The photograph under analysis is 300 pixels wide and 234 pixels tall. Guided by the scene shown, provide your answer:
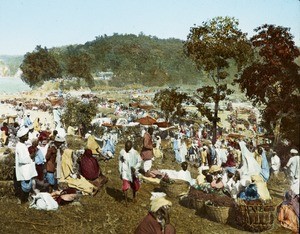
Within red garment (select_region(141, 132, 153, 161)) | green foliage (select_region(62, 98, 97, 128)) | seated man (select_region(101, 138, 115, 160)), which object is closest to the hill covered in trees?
green foliage (select_region(62, 98, 97, 128))

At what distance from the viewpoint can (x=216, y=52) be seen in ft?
33.9

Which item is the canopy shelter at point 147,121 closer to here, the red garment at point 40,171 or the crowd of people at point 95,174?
the crowd of people at point 95,174

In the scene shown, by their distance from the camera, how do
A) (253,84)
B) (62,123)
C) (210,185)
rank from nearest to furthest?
(210,185) < (253,84) < (62,123)

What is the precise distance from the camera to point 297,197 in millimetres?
6930

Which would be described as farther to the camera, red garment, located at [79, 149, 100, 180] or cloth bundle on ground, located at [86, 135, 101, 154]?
cloth bundle on ground, located at [86, 135, 101, 154]

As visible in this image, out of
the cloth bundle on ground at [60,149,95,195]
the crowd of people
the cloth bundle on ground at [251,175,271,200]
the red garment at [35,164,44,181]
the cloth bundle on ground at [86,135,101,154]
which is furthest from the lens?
the cloth bundle on ground at [86,135,101,154]

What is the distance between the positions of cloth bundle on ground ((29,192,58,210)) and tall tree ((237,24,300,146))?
16.0 ft

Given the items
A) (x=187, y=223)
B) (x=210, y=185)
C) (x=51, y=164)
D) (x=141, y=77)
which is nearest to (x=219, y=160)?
(x=210, y=185)

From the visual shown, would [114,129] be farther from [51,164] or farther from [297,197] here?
[297,197]

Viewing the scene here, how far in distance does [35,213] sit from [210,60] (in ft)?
18.8

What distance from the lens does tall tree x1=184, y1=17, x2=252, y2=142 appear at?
32.0ft

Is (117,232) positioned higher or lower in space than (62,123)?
lower

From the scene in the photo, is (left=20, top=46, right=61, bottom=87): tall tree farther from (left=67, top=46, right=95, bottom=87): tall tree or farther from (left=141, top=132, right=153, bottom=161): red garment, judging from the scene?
(left=141, top=132, right=153, bottom=161): red garment

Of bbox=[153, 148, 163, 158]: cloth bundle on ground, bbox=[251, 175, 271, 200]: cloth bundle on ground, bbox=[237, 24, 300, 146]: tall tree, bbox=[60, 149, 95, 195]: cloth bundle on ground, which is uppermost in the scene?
bbox=[237, 24, 300, 146]: tall tree
